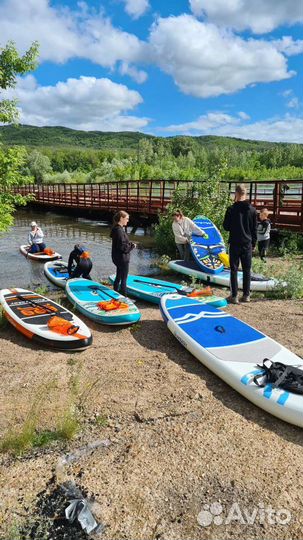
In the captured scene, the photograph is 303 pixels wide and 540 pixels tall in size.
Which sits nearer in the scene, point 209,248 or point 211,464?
point 211,464

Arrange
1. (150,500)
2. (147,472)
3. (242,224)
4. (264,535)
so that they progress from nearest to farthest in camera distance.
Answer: (264,535), (150,500), (147,472), (242,224)

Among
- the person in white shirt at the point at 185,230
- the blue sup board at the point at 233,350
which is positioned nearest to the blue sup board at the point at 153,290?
the blue sup board at the point at 233,350

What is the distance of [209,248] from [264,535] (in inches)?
268

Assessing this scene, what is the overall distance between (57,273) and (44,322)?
4.88m

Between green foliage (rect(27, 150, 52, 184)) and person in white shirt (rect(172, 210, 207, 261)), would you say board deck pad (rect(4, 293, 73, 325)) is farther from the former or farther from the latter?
green foliage (rect(27, 150, 52, 184))

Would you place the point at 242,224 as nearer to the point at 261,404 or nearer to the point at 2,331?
the point at 261,404

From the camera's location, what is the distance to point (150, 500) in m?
2.58

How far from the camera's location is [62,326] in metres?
5.15

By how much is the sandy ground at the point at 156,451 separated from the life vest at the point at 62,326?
0.31m

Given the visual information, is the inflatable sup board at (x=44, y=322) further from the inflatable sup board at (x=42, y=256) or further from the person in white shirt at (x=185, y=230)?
the inflatable sup board at (x=42, y=256)

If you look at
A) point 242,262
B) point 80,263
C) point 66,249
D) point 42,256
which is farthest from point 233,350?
point 66,249

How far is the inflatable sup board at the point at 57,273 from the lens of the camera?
9531 millimetres

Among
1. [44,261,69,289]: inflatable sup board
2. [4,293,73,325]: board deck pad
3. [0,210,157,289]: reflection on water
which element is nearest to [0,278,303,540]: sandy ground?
[4,293,73,325]: board deck pad

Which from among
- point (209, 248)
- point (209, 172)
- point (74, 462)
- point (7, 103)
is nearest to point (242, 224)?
point (209, 248)
